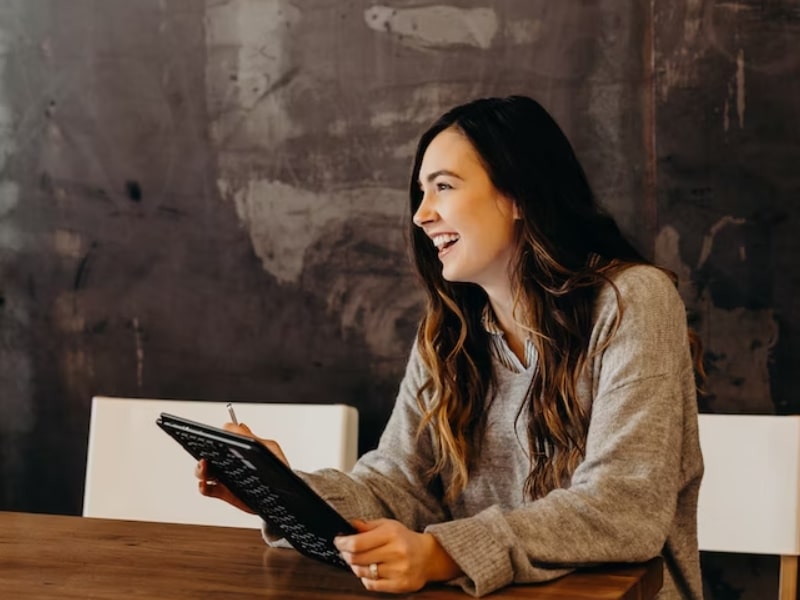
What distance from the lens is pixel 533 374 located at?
5.59 ft

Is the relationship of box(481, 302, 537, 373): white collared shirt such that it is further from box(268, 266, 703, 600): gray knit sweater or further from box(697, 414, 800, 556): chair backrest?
box(697, 414, 800, 556): chair backrest

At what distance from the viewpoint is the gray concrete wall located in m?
2.33

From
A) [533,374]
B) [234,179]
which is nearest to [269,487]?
[533,374]

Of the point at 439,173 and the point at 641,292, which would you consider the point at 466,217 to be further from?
the point at 641,292

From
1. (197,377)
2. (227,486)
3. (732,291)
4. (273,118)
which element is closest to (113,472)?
(197,377)

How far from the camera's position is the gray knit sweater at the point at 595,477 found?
1.35m

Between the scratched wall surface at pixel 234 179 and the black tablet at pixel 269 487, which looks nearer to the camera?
the black tablet at pixel 269 487

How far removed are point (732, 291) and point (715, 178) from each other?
228mm

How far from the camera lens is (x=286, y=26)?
2654mm

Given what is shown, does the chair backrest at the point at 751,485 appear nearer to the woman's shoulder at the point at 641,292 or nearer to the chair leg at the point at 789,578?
the chair leg at the point at 789,578

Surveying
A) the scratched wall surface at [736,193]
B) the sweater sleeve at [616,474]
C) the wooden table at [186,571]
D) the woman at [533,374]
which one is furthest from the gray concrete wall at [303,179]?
the wooden table at [186,571]

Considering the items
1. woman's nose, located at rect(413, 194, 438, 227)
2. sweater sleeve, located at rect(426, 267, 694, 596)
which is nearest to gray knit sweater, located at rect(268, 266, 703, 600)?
sweater sleeve, located at rect(426, 267, 694, 596)

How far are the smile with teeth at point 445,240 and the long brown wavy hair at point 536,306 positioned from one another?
0.10 m

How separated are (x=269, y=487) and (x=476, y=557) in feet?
0.82
